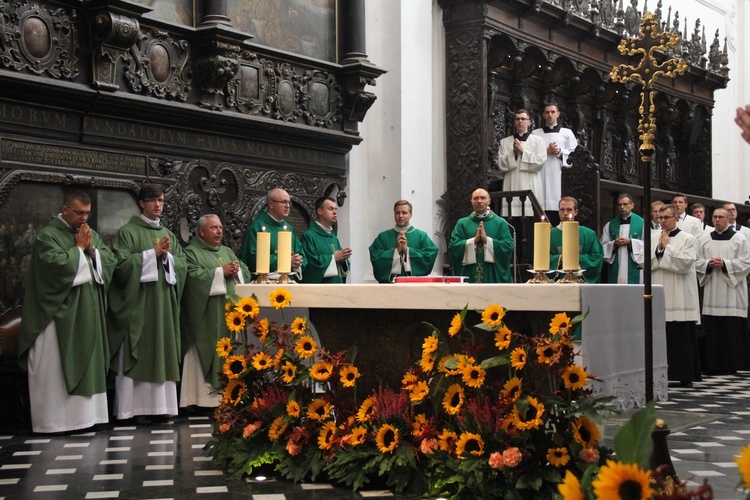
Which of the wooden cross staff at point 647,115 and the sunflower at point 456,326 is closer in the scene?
the wooden cross staff at point 647,115

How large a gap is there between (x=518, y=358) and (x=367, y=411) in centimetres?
99

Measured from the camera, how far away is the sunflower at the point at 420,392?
16.9ft

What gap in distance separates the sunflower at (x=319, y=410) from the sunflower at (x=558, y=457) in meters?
1.40

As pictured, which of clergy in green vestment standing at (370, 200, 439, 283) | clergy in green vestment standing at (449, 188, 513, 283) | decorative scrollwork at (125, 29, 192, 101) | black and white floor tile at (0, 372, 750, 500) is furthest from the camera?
clergy in green vestment standing at (370, 200, 439, 283)

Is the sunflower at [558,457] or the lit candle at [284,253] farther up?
the lit candle at [284,253]

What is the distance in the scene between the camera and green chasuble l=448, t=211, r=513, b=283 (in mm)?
10016

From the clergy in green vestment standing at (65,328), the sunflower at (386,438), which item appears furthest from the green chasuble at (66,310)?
the sunflower at (386,438)

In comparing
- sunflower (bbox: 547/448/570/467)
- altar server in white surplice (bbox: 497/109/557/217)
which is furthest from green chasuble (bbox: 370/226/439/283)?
sunflower (bbox: 547/448/570/467)

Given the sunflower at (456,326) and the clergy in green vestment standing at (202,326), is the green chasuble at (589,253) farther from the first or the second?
the sunflower at (456,326)

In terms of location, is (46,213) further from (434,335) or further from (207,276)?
(434,335)

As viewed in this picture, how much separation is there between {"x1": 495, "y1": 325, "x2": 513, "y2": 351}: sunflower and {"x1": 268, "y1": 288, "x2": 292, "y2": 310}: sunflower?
4.82 feet

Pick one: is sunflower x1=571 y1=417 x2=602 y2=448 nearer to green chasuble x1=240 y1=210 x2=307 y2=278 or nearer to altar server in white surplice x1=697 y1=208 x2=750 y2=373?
green chasuble x1=240 y1=210 x2=307 y2=278

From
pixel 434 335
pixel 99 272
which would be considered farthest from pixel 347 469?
pixel 99 272

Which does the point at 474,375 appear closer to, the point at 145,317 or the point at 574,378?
the point at 574,378
